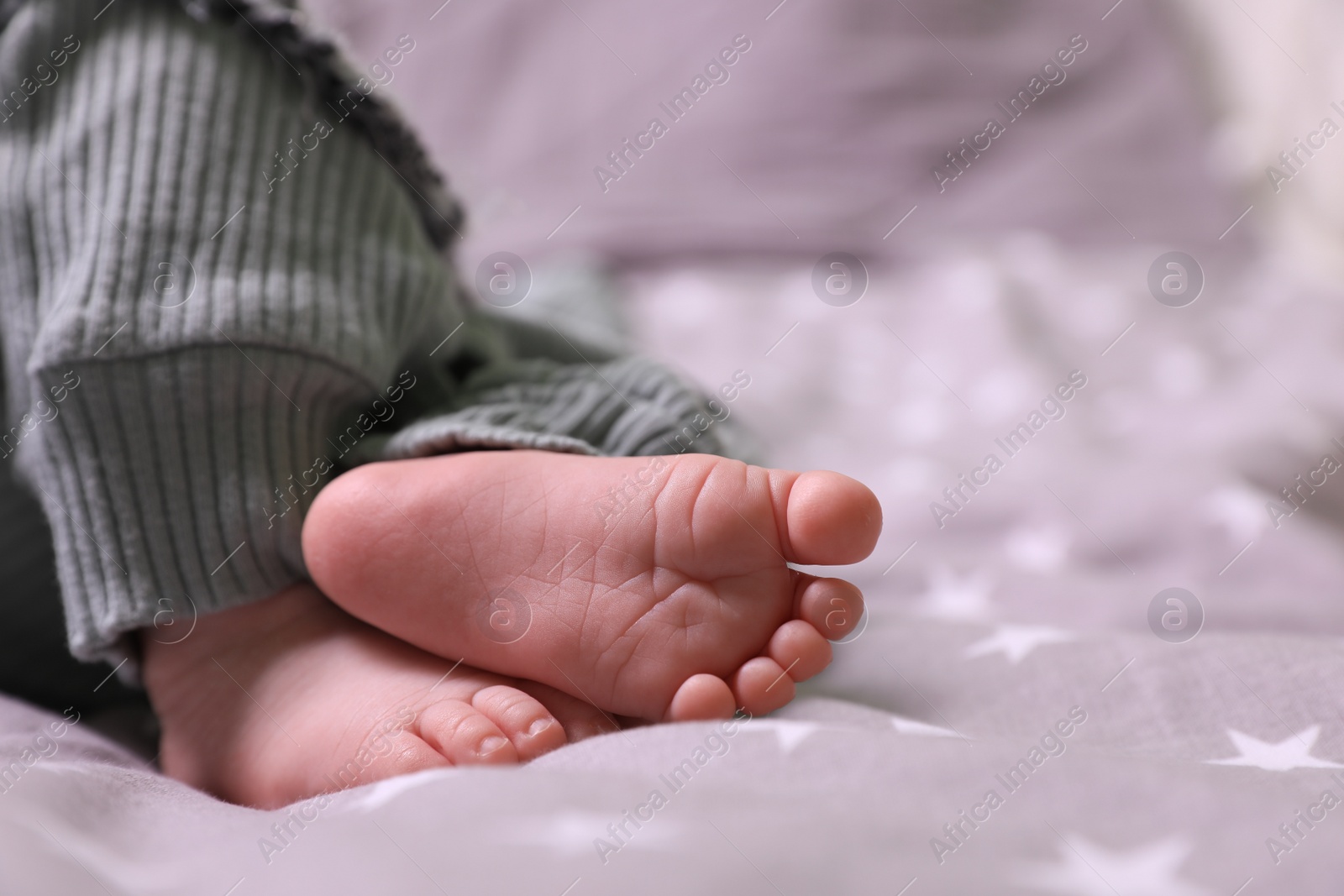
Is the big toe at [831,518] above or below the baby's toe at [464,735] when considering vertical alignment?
above

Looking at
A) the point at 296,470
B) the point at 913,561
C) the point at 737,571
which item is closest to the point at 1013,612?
the point at 913,561

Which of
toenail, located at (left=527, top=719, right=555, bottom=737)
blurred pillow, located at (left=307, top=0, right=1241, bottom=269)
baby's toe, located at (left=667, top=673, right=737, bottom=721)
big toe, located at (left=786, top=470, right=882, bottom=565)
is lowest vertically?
toenail, located at (left=527, top=719, right=555, bottom=737)

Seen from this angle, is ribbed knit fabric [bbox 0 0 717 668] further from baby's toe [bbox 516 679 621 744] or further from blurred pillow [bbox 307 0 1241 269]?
blurred pillow [bbox 307 0 1241 269]

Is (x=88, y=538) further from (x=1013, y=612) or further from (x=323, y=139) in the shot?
(x=1013, y=612)

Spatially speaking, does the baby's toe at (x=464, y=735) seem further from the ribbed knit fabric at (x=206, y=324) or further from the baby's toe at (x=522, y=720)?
the ribbed knit fabric at (x=206, y=324)

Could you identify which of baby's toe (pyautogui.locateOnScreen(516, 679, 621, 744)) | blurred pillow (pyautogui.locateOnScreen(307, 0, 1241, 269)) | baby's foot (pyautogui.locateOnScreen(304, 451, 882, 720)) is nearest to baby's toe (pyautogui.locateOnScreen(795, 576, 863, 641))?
baby's foot (pyautogui.locateOnScreen(304, 451, 882, 720))

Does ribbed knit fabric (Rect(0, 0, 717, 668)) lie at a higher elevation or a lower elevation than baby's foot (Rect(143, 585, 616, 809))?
higher

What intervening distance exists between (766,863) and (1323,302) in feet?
3.42

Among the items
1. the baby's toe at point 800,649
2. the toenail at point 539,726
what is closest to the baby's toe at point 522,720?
the toenail at point 539,726

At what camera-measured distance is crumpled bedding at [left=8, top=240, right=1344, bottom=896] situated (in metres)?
0.37

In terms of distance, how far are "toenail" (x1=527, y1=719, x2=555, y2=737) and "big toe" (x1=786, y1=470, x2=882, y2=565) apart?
0.15 metres

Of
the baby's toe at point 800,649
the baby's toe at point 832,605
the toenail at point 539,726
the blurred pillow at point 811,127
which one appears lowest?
the toenail at point 539,726

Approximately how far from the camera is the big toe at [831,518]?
47cm

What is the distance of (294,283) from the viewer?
62 centimetres
